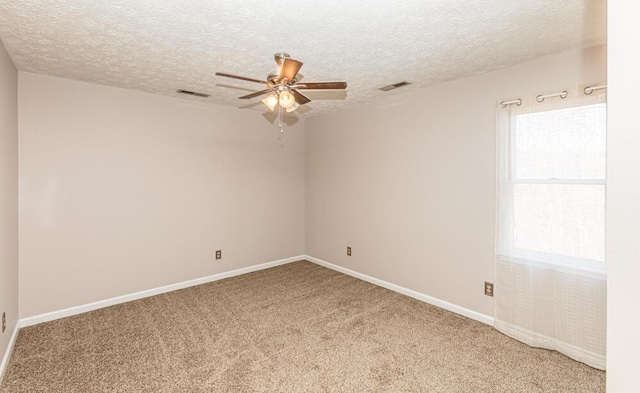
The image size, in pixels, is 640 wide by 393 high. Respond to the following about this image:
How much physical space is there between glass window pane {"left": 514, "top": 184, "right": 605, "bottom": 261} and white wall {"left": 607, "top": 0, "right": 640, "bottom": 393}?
2.15m

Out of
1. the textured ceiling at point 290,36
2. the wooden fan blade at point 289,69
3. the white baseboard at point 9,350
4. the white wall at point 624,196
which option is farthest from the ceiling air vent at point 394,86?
the white baseboard at point 9,350

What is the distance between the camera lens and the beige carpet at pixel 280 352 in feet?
7.11

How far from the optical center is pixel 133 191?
11.9 feet

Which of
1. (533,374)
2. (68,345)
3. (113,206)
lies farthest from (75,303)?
(533,374)

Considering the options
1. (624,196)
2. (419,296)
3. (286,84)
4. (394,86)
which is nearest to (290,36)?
(286,84)

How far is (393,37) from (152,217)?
129 inches

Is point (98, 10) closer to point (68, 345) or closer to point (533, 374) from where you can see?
point (68, 345)

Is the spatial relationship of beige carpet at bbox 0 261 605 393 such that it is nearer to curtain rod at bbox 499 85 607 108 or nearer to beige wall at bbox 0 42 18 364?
beige wall at bbox 0 42 18 364

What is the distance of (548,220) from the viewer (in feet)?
8.47

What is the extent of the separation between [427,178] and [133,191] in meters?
3.35

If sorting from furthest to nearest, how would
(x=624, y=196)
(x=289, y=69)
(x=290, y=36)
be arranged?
(x=290, y=36), (x=289, y=69), (x=624, y=196)

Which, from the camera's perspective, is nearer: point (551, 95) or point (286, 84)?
point (286, 84)

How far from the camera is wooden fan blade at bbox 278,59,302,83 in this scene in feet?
6.56

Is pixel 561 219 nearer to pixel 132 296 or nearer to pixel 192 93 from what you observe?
pixel 192 93
